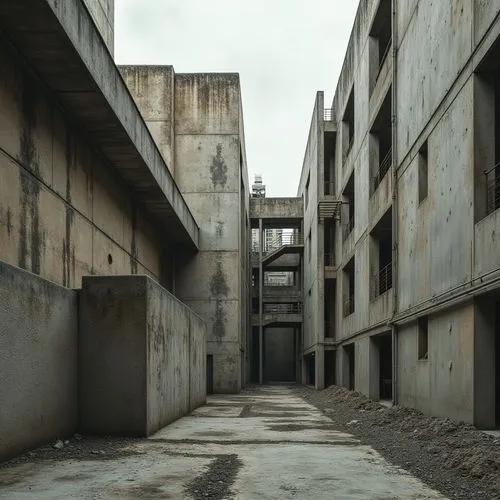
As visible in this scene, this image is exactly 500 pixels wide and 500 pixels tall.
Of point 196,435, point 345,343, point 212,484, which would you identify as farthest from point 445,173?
point 345,343

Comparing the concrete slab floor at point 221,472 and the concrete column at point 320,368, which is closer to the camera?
the concrete slab floor at point 221,472

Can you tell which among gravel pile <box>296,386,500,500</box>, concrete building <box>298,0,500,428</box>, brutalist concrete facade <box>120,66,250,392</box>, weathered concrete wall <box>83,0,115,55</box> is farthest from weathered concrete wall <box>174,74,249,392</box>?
gravel pile <box>296,386,500,500</box>

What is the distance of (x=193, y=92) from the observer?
26188 millimetres

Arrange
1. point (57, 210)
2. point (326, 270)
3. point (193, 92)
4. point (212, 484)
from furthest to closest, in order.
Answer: point (326, 270)
point (193, 92)
point (57, 210)
point (212, 484)

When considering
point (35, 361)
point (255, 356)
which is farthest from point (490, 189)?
point (255, 356)

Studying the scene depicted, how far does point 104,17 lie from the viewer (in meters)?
18.7

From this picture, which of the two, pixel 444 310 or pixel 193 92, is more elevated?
pixel 193 92

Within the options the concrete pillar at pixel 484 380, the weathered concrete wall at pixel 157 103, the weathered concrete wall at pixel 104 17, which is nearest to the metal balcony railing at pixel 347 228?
the weathered concrete wall at pixel 157 103

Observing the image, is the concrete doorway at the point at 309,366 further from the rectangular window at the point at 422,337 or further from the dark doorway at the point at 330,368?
the rectangular window at the point at 422,337

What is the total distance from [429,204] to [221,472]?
7088 millimetres

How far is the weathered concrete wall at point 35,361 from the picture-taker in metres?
7.47

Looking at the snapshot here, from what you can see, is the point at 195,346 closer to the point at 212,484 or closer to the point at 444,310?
the point at 444,310

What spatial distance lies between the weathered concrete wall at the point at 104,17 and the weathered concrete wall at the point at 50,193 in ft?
16.0

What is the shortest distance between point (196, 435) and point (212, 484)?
4.26 metres
